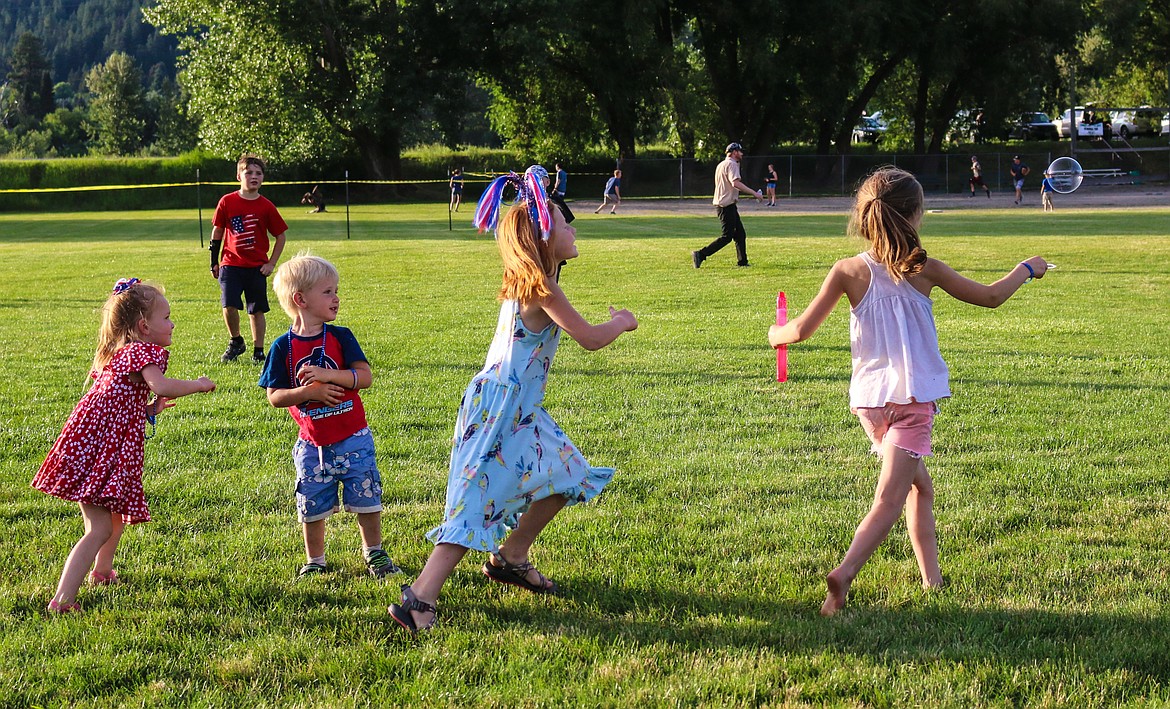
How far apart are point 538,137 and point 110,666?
49886mm

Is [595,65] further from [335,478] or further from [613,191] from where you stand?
[335,478]

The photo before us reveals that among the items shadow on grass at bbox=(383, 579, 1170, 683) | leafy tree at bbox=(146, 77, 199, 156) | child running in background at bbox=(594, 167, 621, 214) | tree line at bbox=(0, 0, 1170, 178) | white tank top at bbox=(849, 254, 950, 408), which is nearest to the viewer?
shadow on grass at bbox=(383, 579, 1170, 683)

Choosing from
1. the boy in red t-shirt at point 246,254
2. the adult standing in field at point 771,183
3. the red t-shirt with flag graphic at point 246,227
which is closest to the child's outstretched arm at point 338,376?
the boy in red t-shirt at point 246,254

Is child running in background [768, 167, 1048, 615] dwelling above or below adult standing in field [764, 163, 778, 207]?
below

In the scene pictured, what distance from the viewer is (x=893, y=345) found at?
160 inches

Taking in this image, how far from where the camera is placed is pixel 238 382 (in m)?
8.87

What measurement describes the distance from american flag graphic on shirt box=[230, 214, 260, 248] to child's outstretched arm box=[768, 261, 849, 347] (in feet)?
22.9

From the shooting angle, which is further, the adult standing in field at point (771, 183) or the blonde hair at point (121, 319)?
the adult standing in field at point (771, 183)

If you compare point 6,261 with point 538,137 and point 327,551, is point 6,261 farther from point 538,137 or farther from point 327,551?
point 538,137

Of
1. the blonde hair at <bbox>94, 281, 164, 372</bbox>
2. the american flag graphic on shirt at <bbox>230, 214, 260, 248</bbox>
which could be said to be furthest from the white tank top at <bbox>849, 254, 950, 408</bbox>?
the american flag graphic on shirt at <bbox>230, 214, 260, 248</bbox>

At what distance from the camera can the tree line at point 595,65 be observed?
149ft

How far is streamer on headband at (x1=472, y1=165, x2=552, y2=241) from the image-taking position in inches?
157

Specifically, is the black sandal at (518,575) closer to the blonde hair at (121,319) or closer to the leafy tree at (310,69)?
the blonde hair at (121,319)

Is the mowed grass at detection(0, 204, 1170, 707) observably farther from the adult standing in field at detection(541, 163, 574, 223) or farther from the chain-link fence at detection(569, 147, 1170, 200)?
the chain-link fence at detection(569, 147, 1170, 200)
